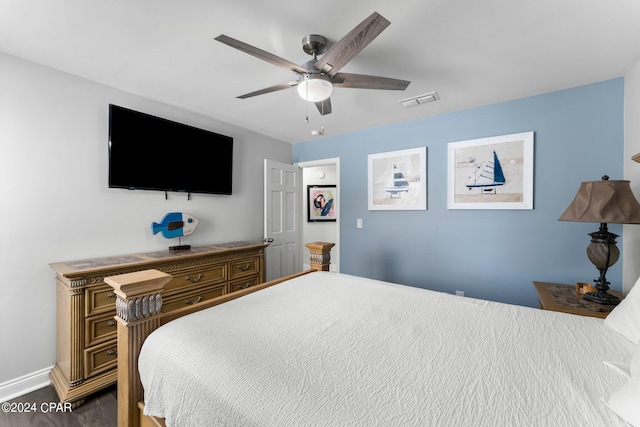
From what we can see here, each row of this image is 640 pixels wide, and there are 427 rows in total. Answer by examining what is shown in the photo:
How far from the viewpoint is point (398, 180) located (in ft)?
10.7

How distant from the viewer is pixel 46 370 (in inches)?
79.0

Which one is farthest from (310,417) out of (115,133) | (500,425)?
(115,133)

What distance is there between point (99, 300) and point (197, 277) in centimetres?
72

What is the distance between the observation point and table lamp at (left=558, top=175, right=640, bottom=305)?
1.62 meters

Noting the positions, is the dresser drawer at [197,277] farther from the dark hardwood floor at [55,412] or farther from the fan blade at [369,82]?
the fan blade at [369,82]

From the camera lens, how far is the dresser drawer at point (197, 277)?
231 cm

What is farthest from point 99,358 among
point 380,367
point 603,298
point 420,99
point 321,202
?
point 321,202

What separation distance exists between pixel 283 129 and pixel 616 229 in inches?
135

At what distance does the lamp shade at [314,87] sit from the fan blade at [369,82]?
0.34ft

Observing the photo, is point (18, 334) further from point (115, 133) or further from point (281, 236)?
point (281, 236)

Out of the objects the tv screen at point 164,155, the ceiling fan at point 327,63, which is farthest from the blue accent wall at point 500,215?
the ceiling fan at point 327,63

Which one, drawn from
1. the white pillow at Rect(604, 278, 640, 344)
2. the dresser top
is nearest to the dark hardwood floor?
the dresser top

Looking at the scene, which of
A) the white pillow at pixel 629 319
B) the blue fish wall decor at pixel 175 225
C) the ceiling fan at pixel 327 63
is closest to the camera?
the white pillow at pixel 629 319

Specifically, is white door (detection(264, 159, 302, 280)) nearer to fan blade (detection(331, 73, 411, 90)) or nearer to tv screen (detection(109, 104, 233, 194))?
tv screen (detection(109, 104, 233, 194))
